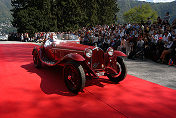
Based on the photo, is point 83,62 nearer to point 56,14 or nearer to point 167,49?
point 167,49

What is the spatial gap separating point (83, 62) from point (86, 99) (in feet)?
3.68

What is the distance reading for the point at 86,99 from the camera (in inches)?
147

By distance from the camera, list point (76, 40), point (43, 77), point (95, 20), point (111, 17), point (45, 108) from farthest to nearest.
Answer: point (111, 17), point (95, 20), point (76, 40), point (43, 77), point (45, 108)

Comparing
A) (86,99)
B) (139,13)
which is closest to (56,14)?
(86,99)

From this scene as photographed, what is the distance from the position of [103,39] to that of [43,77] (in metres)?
9.40

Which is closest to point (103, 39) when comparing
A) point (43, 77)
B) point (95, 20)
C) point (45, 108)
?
point (43, 77)

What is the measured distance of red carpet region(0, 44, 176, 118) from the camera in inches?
120

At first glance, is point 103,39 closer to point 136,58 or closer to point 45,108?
point 136,58

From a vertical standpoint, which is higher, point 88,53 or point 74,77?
point 88,53

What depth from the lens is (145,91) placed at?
428cm

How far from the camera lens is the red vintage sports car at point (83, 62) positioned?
4.02 metres

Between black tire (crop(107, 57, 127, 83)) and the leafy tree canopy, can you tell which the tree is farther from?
black tire (crop(107, 57, 127, 83))

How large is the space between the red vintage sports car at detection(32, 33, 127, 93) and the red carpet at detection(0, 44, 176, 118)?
0.34 meters

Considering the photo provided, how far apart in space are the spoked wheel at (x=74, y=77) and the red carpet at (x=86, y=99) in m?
0.19
